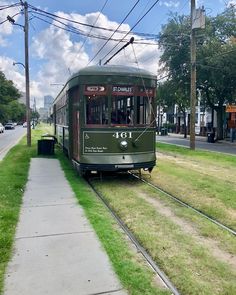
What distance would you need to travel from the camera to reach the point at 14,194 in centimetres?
934

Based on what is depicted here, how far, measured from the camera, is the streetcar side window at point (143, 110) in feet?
37.4

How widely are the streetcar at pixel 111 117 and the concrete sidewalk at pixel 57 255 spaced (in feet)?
8.30

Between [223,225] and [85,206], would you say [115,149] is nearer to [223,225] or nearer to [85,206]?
[85,206]

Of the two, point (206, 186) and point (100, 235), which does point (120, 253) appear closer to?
point (100, 235)

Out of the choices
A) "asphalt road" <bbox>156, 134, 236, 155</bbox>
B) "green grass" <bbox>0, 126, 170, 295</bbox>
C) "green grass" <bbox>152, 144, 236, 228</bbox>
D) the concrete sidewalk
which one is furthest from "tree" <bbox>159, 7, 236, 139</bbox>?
the concrete sidewalk

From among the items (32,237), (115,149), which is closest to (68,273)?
(32,237)

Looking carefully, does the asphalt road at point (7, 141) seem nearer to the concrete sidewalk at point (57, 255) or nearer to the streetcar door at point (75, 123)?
the streetcar door at point (75, 123)

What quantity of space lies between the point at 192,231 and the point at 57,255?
2.35 meters

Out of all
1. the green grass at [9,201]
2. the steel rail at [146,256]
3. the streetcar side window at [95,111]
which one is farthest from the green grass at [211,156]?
the steel rail at [146,256]

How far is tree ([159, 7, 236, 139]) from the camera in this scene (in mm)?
33062

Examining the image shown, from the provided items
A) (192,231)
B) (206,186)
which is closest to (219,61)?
(206,186)

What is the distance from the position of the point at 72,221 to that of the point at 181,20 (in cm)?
3376

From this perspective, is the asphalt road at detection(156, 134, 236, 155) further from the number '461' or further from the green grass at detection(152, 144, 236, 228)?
the number '461'

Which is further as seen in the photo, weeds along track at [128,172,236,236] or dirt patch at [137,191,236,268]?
weeds along track at [128,172,236,236]
